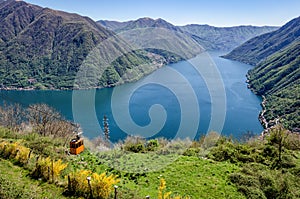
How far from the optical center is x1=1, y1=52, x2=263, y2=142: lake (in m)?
57.4

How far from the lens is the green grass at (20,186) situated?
8.46 metres

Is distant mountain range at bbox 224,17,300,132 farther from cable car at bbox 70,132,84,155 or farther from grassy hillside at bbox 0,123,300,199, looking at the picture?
cable car at bbox 70,132,84,155

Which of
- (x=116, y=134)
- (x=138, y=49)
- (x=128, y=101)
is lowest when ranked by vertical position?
(x=116, y=134)

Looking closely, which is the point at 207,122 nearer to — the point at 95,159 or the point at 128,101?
the point at 128,101

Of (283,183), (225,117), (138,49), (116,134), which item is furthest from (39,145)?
(138,49)

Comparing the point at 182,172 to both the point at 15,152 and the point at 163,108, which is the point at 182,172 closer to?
the point at 15,152

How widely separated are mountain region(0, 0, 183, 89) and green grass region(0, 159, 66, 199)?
3554 inches

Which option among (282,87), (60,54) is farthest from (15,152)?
(60,54)

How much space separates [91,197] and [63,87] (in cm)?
10191

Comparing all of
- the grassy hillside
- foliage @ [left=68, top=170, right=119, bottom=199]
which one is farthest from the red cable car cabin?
foliage @ [left=68, top=170, right=119, bottom=199]

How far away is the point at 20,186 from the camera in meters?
9.30

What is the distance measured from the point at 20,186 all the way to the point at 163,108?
63218mm

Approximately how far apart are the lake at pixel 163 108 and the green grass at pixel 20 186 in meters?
36.6

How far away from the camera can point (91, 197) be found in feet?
30.8
